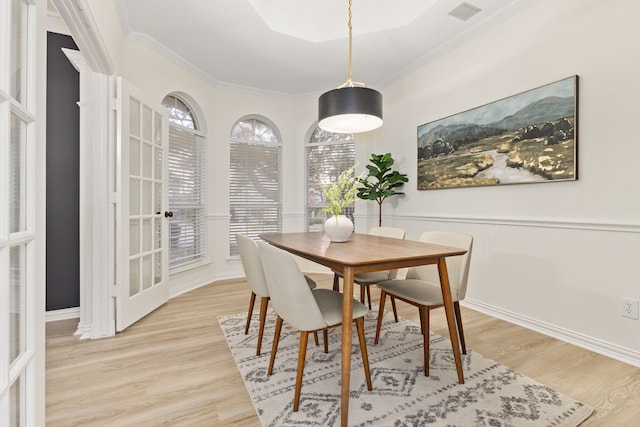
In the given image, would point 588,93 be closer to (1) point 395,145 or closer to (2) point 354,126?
(2) point 354,126

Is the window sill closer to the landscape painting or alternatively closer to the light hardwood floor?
the light hardwood floor

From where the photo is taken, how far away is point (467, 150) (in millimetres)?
3092

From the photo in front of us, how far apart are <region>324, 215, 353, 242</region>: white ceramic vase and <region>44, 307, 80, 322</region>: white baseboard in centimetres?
249

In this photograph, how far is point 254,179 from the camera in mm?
4664

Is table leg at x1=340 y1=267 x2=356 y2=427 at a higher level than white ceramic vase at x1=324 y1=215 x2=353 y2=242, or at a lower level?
lower

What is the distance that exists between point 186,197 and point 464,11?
3.54 meters

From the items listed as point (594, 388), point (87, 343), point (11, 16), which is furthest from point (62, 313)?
point (594, 388)

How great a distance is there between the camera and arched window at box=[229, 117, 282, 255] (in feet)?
14.8

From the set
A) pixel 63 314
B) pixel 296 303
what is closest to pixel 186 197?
pixel 63 314

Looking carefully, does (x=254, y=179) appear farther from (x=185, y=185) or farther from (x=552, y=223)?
(x=552, y=223)

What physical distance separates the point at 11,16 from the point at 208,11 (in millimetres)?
2247

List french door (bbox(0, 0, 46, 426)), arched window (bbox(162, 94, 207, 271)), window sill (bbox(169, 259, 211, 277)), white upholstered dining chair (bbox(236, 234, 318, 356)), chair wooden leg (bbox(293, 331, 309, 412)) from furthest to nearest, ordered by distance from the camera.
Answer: arched window (bbox(162, 94, 207, 271))
window sill (bbox(169, 259, 211, 277))
white upholstered dining chair (bbox(236, 234, 318, 356))
chair wooden leg (bbox(293, 331, 309, 412))
french door (bbox(0, 0, 46, 426))

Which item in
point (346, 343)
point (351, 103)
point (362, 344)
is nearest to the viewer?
point (346, 343)

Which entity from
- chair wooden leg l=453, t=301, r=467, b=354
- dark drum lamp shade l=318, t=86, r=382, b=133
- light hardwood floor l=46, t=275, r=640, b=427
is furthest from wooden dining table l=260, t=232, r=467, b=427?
dark drum lamp shade l=318, t=86, r=382, b=133
